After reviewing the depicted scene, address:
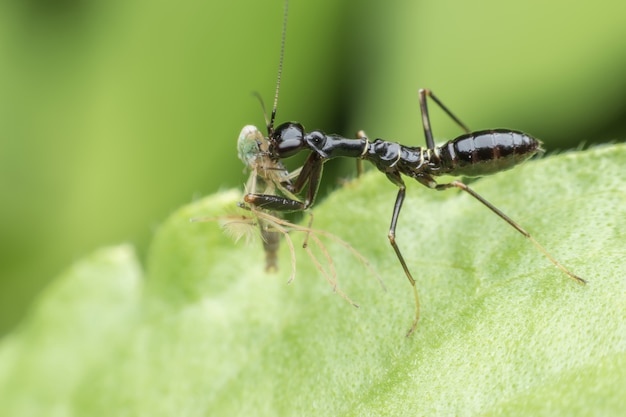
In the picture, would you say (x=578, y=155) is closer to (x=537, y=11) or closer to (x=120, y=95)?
(x=537, y=11)

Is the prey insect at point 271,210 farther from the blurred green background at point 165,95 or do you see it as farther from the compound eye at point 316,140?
the blurred green background at point 165,95

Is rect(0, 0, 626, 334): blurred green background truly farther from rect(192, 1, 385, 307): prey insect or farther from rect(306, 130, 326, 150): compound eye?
rect(192, 1, 385, 307): prey insect

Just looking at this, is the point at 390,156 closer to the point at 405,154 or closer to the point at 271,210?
the point at 405,154

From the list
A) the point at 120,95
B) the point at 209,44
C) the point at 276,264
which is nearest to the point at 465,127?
the point at 276,264

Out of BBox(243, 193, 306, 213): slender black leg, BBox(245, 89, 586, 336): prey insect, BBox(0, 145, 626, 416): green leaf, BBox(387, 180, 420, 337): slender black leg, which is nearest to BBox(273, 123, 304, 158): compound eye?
BBox(245, 89, 586, 336): prey insect

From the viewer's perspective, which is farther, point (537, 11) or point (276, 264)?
point (537, 11)

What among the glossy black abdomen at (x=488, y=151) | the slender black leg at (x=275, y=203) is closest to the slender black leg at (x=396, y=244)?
the glossy black abdomen at (x=488, y=151)

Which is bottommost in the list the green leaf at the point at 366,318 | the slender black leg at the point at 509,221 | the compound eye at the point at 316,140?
the green leaf at the point at 366,318
